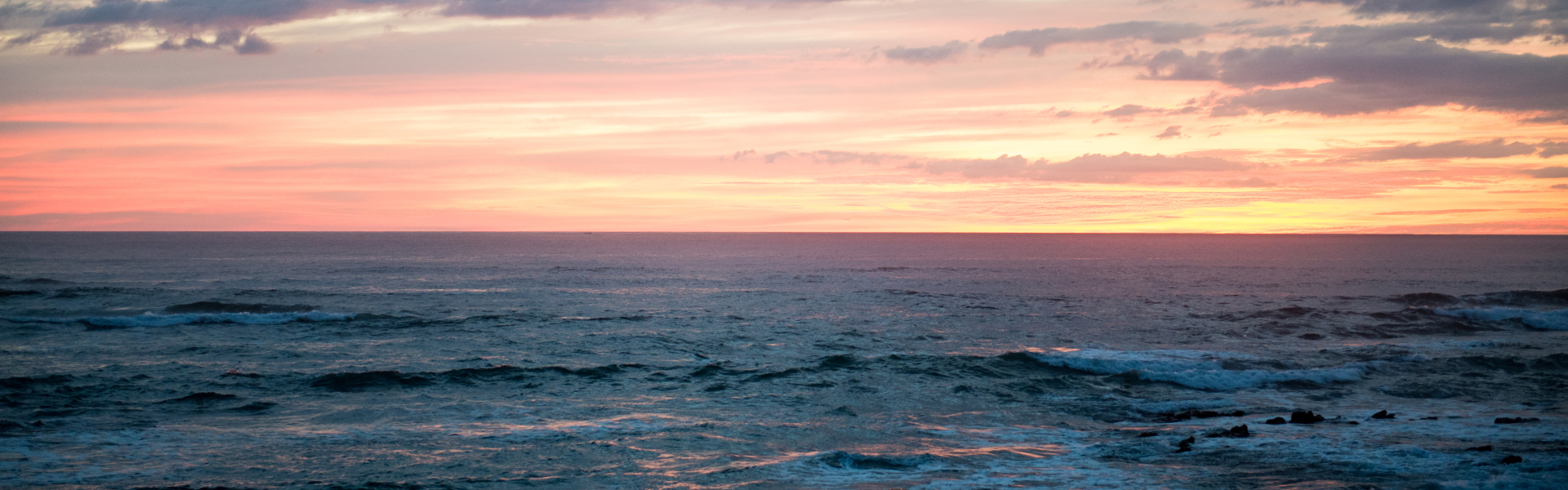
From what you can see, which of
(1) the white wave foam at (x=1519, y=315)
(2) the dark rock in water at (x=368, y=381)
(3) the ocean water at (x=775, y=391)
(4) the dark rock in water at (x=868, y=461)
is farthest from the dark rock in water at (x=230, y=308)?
(1) the white wave foam at (x=1519, y=315)

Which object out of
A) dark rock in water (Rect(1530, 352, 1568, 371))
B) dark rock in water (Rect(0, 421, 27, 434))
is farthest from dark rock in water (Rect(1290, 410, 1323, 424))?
dark rock in water (Rect(0, 421, 27, 434))

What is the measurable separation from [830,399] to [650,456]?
267 inches

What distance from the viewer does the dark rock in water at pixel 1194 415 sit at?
701 inches

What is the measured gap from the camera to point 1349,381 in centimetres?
2255

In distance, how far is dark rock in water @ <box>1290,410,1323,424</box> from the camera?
16688 millimetres

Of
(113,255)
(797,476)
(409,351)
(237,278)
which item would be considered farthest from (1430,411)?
(113,255)

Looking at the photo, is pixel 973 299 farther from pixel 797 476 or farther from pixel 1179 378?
pixel 797 476

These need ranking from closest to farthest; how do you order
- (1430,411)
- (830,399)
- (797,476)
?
(797,476) → (1430,411) → (830,399)

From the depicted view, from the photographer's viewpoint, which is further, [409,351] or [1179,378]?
[409,351]

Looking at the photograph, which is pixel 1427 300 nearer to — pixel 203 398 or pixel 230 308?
pixel 203 398

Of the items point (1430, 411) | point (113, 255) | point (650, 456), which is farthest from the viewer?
point (113, 255)

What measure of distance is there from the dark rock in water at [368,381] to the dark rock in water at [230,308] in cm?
2014

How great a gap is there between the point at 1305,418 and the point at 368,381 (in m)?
23.4

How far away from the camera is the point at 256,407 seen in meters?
19.1
